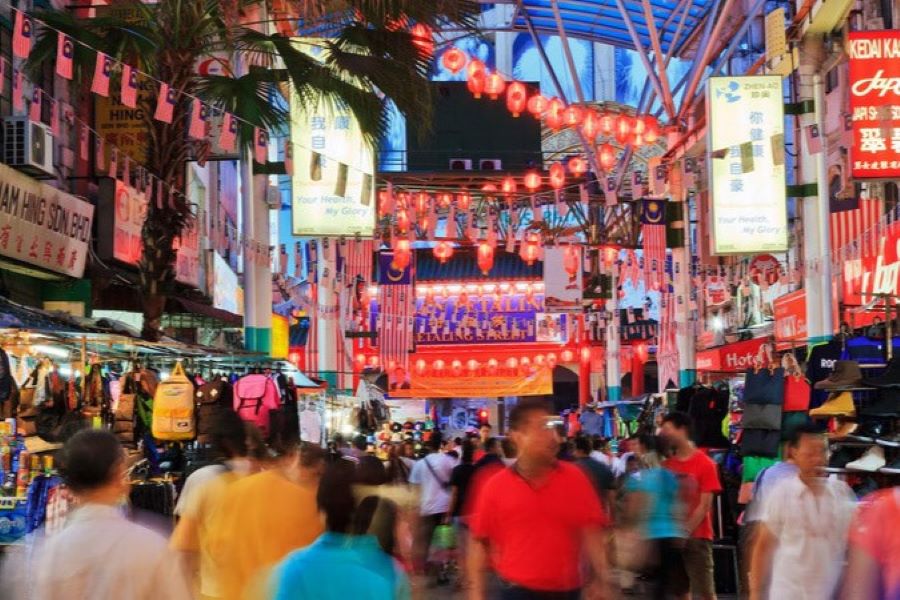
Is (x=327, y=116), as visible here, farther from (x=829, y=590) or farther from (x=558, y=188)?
(x=829, y=590)

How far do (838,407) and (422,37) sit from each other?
6.61 m

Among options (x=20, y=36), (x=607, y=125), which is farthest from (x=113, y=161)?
(x=607, y=125)

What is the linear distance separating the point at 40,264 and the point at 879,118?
9.96 metres

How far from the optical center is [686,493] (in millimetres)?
10531

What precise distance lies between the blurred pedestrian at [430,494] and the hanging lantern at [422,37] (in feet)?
15.3

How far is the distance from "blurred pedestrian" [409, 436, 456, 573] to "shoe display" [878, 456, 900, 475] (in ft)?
19.6

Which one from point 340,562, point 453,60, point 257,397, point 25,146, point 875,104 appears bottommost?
point 340,562

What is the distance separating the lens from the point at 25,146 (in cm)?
1585

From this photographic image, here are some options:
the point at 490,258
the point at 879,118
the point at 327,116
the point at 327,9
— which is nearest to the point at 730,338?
the point at 490,258

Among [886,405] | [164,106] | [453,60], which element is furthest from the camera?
[453,60]

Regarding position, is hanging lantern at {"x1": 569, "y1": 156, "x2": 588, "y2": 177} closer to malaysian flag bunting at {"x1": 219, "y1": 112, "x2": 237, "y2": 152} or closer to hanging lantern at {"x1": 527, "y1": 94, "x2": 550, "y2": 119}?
hanging lantern at {"x1": 527, "y1": 94, "x2": 550, "y2": 119}

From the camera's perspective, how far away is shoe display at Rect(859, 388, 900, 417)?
12.6 metres

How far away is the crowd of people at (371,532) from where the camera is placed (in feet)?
15.2

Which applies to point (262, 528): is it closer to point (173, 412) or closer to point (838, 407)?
point (173, 412)
